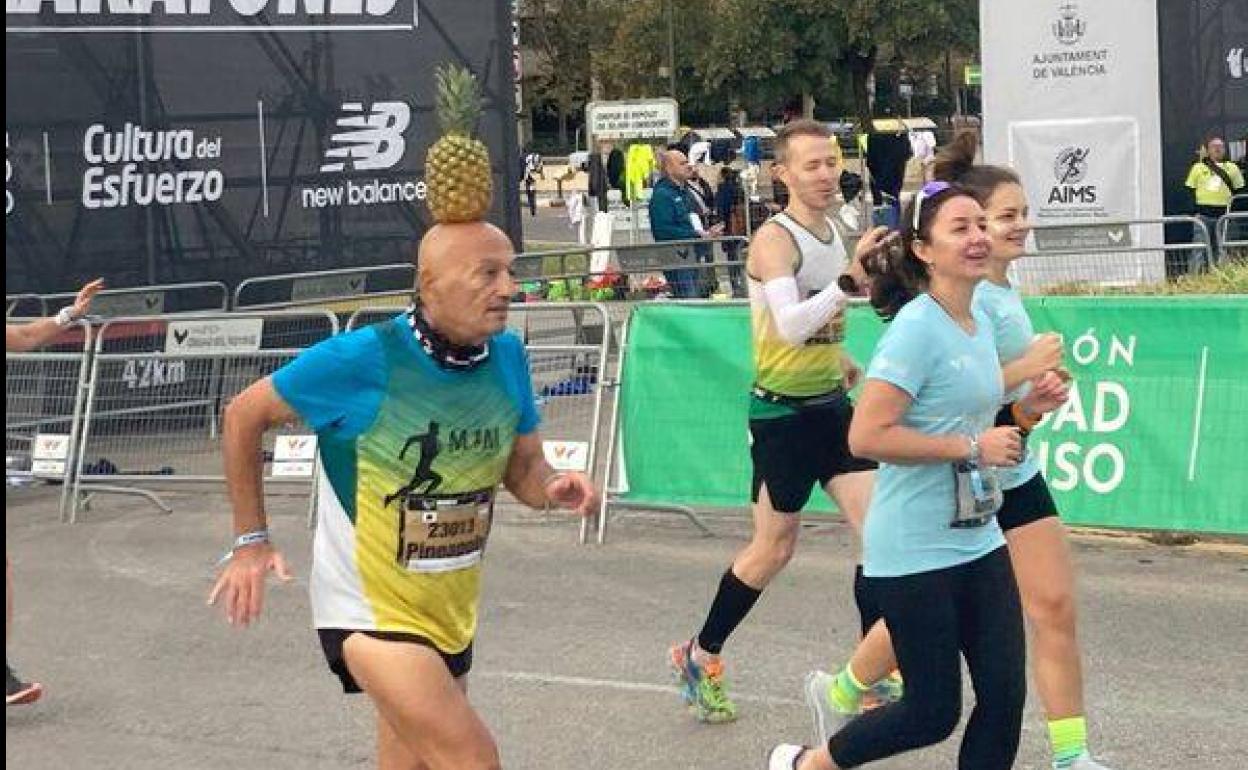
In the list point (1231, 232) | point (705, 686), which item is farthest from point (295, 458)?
point (1231, 232)

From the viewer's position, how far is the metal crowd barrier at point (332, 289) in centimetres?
1653

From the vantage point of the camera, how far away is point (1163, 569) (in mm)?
9344

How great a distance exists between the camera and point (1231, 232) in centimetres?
2066

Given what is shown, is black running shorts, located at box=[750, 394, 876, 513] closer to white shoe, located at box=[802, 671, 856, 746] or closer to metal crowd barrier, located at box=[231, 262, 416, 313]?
white shoe, located at box=[802, 671, 856, 746]

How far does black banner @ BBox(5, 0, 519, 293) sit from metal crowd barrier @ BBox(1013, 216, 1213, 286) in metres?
4.88

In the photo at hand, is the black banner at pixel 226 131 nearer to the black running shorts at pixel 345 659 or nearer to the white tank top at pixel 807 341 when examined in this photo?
the white tank top at pixel 807 341

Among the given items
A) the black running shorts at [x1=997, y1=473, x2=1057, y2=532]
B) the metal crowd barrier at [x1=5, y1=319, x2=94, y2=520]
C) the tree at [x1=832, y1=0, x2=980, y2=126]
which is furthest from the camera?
the tree at [x1=832, y1=0, x2=980, y2=126]

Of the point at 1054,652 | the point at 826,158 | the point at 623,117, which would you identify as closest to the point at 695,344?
the point at 826,158

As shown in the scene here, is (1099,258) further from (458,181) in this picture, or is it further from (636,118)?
(458,181)

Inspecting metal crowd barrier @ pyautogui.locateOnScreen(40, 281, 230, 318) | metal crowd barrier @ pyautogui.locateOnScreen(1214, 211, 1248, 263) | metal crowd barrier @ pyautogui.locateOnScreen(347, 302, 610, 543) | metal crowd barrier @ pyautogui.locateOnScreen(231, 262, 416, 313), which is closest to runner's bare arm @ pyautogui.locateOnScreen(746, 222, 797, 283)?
metal crowd barrier @ pyautogui.locateOnScreen(347, 302, 610, 543)

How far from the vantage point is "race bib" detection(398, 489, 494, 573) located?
184 inches

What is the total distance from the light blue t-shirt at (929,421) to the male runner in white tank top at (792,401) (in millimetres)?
1506

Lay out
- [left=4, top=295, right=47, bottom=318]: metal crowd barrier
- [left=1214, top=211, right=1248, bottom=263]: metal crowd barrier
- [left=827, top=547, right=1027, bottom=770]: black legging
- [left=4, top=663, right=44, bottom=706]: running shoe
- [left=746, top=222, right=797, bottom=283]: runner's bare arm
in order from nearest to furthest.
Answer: [left=827, top=547, right=1027, bottom=770]: black legging, [left=746, top=222, right=797, bottom=283]: runner's bare arm, [left=4, top=663, right=44, bottom=706]: running shoe, [left=4, top=295, right=47, bottom=318]: metal crowd barrier, [left=1214, top=211, right=1248, bottom=263]: metal crowd barrier

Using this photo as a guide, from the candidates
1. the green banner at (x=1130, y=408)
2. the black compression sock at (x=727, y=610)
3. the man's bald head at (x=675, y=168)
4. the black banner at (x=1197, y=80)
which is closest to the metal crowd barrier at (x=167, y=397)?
the green banner at (x=1130, y=408)
